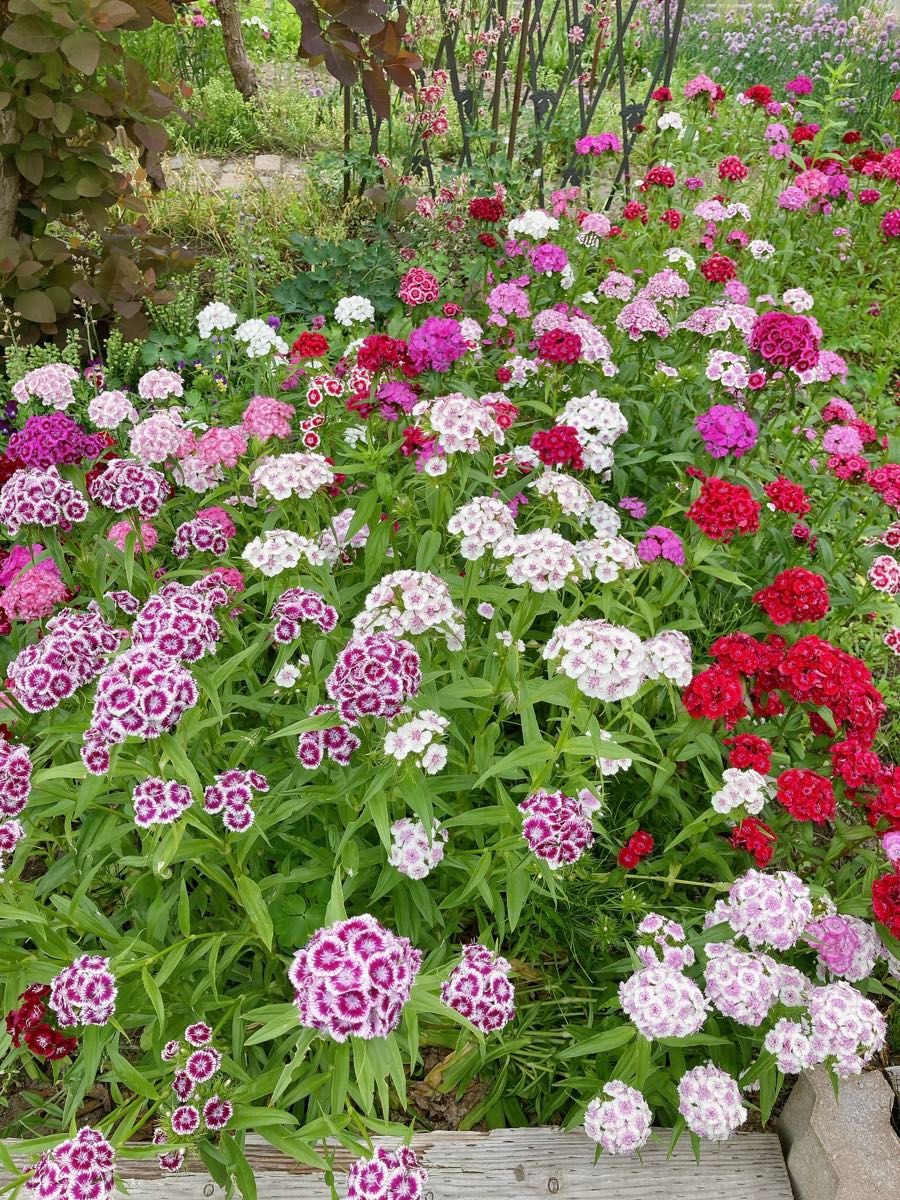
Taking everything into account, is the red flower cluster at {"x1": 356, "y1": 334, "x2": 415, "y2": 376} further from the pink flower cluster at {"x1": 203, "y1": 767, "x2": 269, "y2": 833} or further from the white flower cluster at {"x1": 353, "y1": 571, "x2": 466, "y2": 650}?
the pink flower cluster at {"x1": 203, "y1": 767, "x2": 269, "y2": 833}

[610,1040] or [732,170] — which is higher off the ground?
[732,170]

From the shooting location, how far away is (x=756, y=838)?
7.70ft

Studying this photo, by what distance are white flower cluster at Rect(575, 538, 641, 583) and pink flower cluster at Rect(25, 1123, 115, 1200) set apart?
1.79 metres

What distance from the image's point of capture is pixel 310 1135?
1861 mm

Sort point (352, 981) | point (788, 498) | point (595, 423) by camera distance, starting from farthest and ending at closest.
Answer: point (595, 423) → point (788, 498) → point (352, 981)

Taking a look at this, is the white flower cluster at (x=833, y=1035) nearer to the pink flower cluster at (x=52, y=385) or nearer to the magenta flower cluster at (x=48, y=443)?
the magenta flower cluster at (x=48, y=443)

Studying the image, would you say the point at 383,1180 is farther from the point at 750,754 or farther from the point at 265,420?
the point at 265,420

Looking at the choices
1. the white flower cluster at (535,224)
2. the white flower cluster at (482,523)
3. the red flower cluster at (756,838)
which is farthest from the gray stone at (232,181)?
the red flower cluster at (756,838)

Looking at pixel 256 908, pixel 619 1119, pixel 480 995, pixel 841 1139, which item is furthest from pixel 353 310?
pixel 841 1139

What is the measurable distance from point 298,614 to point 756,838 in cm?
137

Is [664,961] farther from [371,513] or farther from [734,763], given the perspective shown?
[371,513]

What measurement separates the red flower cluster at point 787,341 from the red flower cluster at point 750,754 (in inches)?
62.6

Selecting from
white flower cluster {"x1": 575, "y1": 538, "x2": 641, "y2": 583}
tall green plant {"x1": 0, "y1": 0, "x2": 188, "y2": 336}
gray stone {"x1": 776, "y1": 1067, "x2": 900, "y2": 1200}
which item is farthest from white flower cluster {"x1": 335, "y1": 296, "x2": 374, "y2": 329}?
gray stone {"x1": 776, "y1": 1067, "x2": 900, "y2": 1200}

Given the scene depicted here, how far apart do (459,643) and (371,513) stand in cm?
75
